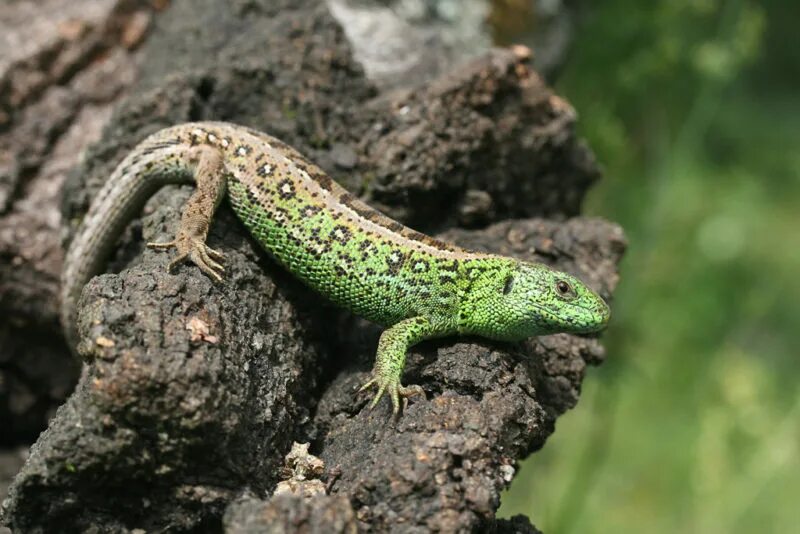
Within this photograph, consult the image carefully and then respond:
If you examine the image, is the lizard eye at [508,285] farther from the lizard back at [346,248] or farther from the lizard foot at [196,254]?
the lizard foot at [196,254]

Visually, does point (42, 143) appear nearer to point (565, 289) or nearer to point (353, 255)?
point (353, 255)

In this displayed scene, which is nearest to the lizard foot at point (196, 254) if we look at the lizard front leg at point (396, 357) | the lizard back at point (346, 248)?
the lizard back at point (346, 248)

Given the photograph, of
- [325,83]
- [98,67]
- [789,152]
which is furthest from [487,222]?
[789,152]

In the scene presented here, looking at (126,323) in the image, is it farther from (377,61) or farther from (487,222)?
(377,61)

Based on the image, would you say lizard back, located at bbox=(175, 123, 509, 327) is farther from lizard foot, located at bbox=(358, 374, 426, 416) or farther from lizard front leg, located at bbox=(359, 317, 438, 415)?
lizard foot, located at bbox=(358, 374, 426, 416)

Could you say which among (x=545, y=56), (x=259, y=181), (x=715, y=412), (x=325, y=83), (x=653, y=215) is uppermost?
(x=545, y=56)

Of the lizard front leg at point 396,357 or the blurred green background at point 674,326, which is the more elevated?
the blurred green background at point 674,326
